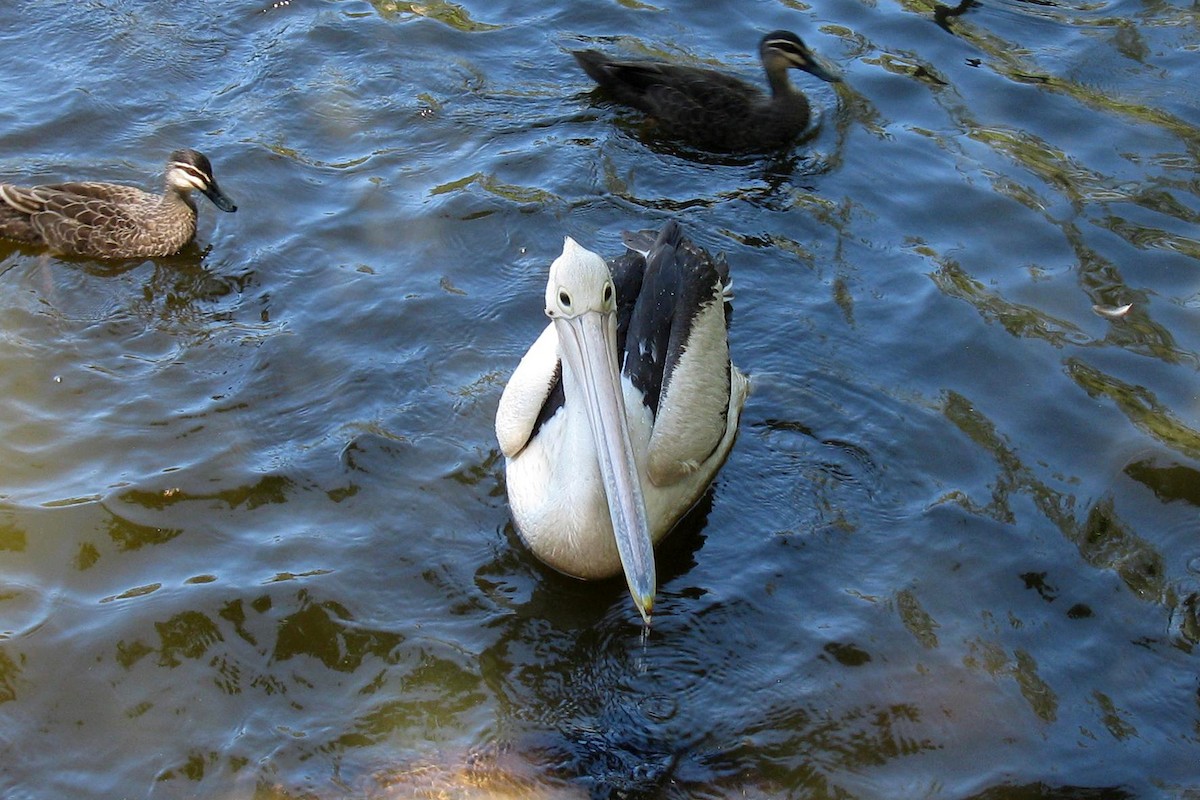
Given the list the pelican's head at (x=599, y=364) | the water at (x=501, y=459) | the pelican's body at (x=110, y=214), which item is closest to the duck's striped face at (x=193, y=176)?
the pelican's body at (x=110, y=214)

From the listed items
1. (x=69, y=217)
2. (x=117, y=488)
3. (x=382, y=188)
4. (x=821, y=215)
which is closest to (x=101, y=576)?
(x=117, y=488)

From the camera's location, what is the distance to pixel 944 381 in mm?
6004

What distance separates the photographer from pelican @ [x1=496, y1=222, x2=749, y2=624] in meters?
4.64

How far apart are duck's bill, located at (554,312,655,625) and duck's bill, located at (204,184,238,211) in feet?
9.65

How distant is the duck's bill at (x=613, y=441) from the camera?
439 cm

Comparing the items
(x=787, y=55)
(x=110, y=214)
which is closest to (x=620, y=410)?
(x=110, y=214)

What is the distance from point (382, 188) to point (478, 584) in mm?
3167

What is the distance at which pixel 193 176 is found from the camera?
22.3ft

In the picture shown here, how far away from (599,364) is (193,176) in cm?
325

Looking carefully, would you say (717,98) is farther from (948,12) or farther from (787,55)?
(948,12)

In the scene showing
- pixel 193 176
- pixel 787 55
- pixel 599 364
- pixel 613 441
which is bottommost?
pixel 193 176

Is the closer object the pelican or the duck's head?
the pelican

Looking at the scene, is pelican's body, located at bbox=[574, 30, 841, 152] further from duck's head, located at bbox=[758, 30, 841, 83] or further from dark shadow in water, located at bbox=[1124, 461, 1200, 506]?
dark shadow in water, located at bbox=[1124, 461, 1200, 506]

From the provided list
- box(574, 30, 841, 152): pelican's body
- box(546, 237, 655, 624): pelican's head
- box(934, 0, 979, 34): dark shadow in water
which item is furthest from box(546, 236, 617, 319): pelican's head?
box(934, 0, 979, 34): dark shadow in water
